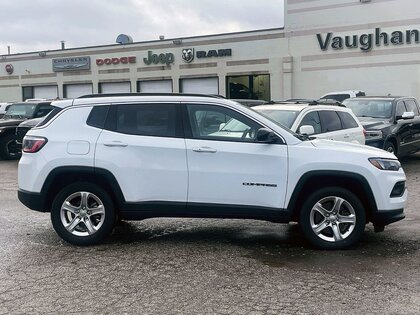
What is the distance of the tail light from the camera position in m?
6.13

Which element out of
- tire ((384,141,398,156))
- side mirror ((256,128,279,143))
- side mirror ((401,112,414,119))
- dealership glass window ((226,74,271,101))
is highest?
dealership glass window ((226,74,271,101))

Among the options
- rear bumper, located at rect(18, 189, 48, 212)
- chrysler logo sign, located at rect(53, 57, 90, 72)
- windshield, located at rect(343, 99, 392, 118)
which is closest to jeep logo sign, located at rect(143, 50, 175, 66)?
chrysler logo sign, located at rect(53, 57, 90, 72)

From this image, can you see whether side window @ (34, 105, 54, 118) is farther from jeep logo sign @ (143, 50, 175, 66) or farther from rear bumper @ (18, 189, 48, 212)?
jeep logo sign @ (143, 50, 175, 66)

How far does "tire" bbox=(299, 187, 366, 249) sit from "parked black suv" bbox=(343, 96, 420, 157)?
21.0ft

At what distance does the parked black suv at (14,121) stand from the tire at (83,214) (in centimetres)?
1008

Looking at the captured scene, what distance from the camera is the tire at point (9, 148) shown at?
15.6 metres

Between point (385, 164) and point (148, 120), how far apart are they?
9.39 feet

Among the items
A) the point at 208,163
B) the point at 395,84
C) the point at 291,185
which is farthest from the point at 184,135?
the point at 395,84

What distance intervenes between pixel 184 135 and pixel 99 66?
2906cm

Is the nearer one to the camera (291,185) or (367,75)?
(291,185)

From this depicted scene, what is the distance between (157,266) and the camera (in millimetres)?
5398

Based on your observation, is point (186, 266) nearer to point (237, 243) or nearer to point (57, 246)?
point (237, 243)

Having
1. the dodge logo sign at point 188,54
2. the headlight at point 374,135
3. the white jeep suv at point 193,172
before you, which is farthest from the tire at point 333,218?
the dodge logo sign at point 188,54

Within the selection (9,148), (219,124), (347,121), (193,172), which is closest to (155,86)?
(9,148)
